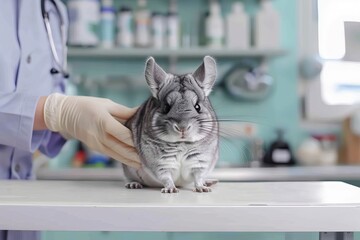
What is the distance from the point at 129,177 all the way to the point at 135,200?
24cm

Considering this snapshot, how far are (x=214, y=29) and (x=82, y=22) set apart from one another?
2.15 ft

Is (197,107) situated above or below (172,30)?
below

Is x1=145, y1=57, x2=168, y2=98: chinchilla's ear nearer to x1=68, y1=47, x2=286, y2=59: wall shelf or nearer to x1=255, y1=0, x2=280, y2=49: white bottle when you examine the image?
x1=68, y1=47, x2=286, y2=59: wall shelf

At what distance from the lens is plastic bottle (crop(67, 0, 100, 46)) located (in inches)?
90.4

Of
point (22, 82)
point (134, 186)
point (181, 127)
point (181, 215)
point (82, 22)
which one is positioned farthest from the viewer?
point (82, 22)

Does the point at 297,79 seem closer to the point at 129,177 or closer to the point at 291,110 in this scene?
the point at 291,110

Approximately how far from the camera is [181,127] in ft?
2.62

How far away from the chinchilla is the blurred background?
1417 millimetres

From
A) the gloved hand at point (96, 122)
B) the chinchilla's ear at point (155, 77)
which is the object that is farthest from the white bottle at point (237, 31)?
the chinchilla's ear at point (155, 77)

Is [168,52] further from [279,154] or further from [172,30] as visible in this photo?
[279,154]

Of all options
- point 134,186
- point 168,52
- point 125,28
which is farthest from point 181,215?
point 125,28

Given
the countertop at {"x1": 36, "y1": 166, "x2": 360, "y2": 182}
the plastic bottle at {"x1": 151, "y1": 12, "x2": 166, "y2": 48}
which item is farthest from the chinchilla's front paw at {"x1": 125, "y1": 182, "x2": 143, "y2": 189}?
the plastic bottle at {"x1": 151, "y1": 12, "x2": 166, "y2": 48}

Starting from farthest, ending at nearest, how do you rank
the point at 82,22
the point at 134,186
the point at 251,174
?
the point at 82,22, the point at 251,174, the point at 134,186

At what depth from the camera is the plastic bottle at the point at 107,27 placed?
2.35 m
